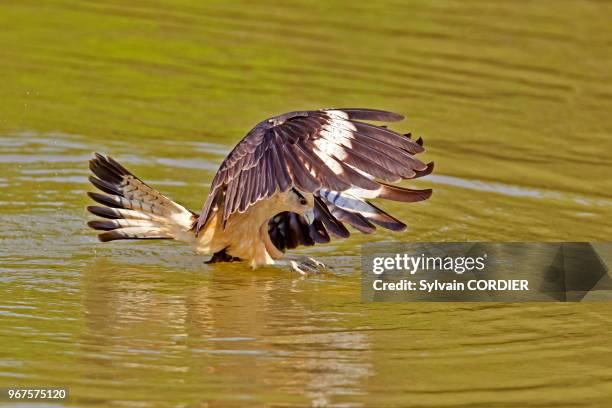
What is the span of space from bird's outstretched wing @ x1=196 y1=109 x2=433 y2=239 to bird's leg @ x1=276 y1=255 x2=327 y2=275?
2.74 ft

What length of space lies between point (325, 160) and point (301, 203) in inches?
43.0

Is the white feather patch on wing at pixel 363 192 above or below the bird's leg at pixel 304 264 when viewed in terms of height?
above

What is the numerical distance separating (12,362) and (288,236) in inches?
104

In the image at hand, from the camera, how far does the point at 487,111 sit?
11586 millimetres

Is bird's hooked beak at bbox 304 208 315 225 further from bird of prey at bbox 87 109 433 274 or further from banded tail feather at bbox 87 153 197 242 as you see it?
banded tail feather at bbox 87 153 197 242

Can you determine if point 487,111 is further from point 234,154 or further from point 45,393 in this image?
point 45,393

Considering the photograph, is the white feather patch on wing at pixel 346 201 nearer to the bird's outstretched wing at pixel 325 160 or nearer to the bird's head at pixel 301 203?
the bird's outstretched wing at pixel 325 160

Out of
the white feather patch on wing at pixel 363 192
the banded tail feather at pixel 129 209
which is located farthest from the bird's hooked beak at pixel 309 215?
the banded tail feather at pixel 129 209

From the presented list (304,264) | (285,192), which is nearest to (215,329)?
(285,192)

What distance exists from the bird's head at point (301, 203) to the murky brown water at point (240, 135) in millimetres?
448

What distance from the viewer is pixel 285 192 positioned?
7.32 m

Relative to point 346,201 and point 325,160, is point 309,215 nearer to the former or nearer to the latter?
point 346,201

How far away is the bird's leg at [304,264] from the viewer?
8117 millimetres

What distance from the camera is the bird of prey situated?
666 centimetres
